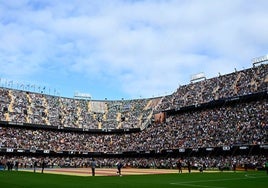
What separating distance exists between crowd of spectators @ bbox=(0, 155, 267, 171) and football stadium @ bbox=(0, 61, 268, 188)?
0.17 metres

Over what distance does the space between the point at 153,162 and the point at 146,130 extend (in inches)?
640

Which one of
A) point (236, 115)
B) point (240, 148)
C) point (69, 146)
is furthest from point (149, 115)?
point (240, 148)

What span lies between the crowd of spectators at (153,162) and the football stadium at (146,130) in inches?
6.6

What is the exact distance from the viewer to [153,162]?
73312 millimetres

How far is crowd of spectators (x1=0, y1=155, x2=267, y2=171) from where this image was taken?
55.8 metres

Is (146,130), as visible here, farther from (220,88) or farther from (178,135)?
(220,88)

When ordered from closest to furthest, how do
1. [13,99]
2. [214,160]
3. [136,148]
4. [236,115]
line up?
1. [214,160]
2. [236,115]
3. [136,148]
4. [13,99]

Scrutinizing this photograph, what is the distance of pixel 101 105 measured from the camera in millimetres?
107500

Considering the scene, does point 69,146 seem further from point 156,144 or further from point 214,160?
point 214,160

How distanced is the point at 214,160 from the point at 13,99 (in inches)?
2114

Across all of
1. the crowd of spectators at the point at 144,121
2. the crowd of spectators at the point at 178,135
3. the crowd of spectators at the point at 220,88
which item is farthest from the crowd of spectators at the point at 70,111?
the crowd of spectators at the point at 220,88

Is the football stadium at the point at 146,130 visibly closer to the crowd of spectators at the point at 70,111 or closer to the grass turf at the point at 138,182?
the crowd of spectators at the point at 70,111

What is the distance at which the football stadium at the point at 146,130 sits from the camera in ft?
199

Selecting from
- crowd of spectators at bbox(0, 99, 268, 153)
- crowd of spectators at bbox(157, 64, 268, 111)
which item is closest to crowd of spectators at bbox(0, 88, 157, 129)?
crowd of spectators at bbox(0, 99, 268, 153)
